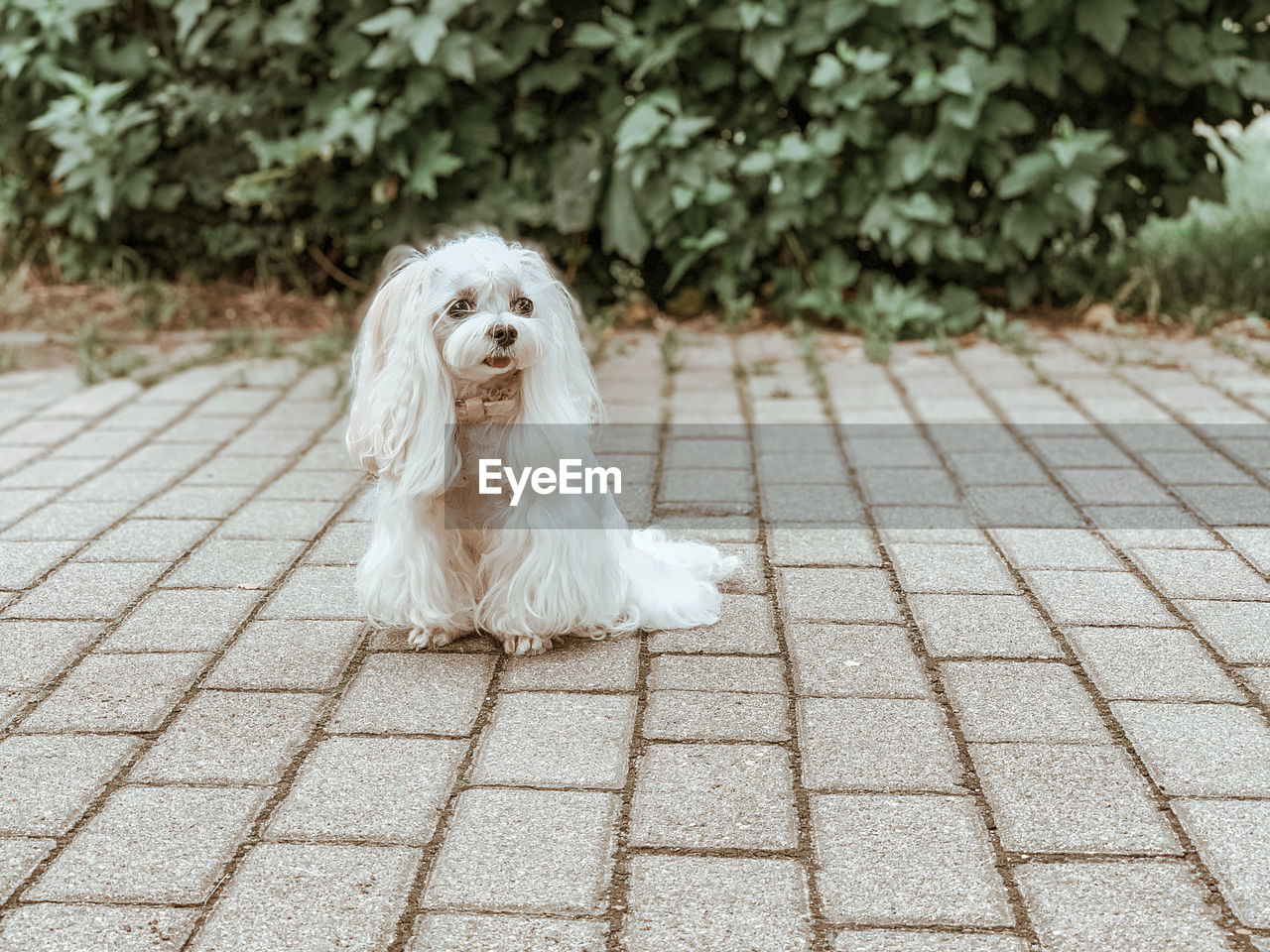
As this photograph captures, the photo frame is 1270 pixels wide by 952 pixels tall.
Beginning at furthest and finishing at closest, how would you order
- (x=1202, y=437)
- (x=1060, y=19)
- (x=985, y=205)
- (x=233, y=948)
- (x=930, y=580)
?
(x=985, y=205), (x=1060, y=19), (x=1202, y=437), (x=930, y=580), (x=233, y=948)

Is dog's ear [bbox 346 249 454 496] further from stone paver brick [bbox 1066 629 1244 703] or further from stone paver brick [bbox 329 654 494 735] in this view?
stone paver brick [bbox 1066 629 1244 703]

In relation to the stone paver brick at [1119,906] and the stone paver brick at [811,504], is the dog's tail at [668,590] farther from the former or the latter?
the stone paver brick at [1119,906]

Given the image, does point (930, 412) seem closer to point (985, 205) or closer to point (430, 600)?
point (985, 205)

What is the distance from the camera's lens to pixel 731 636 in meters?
3.05

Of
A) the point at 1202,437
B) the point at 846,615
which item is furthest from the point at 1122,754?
the point at 1202,437

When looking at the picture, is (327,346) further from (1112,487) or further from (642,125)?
(1112,487)

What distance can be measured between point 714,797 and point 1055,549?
1.63m

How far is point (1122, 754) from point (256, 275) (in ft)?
18.0

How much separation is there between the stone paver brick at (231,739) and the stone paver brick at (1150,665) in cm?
161

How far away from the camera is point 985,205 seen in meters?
6.15

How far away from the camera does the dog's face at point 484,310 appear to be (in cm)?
259

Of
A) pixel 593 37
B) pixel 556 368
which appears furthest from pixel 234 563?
pixel 593 37

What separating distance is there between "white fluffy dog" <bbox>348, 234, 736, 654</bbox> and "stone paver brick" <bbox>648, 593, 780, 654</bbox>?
4cm

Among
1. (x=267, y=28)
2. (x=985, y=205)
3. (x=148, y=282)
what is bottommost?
(x=148, y=282)
